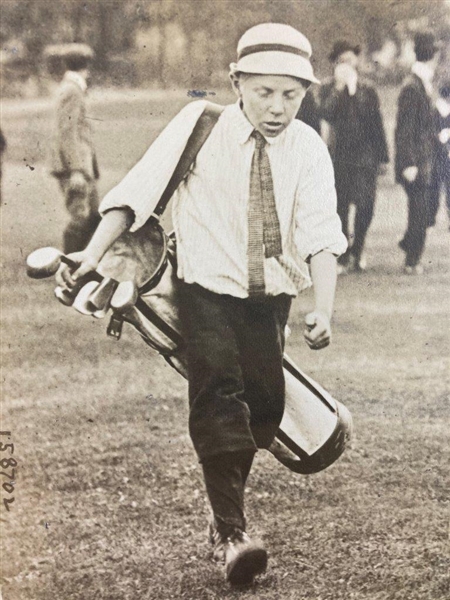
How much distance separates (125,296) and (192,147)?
0.75 m

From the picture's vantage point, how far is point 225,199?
4.15 meters

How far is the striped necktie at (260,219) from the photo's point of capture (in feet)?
13.6

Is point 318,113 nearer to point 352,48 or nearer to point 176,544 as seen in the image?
point 352,48

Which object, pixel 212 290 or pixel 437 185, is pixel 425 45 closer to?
pixel 437 185

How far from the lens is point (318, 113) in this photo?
4.26 m

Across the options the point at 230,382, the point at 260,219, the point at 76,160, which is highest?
the point at 76,160

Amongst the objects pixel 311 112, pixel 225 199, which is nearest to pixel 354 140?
pixel 311 112

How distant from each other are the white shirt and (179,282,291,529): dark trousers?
0.11 m

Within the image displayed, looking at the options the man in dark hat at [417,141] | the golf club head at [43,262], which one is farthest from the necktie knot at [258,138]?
the golf club head at [43,262]

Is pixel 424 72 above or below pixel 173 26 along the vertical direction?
below

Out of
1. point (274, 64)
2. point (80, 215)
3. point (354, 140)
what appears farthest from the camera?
point (354, 140)

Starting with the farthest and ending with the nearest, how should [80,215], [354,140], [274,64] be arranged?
[354,140] → [80,215] → [274,64]

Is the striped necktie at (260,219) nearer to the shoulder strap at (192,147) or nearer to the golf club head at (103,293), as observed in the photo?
the shoulder strap at (192,147)

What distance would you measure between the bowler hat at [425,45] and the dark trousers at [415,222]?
608 millimetres
